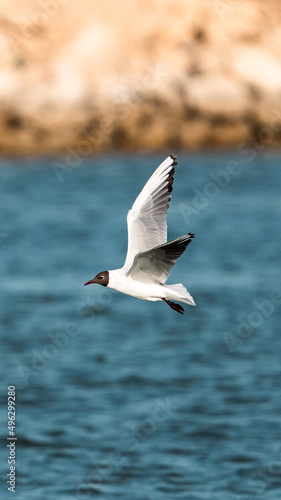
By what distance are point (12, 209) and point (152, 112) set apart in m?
8.41

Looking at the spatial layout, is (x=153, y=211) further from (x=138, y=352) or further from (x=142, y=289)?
(x=138, y=352)

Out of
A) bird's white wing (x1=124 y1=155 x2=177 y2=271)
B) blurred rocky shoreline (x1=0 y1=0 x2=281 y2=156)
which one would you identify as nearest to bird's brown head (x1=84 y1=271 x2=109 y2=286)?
bird's white wing (x1=124 y1=155 x2=177 y2=271)

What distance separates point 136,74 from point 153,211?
36094 mm

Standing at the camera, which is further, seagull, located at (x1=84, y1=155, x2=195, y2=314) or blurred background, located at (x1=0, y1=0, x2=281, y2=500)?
blurred background, located at (x1=0, y1=0, x2=281, y2=500)

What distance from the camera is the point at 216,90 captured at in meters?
44.0

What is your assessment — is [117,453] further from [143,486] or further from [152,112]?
[152,112]

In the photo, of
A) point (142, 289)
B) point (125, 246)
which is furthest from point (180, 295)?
point (125, 246)

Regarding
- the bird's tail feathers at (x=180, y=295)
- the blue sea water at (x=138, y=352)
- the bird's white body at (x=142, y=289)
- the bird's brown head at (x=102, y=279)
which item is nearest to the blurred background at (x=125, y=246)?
the blue sea water at (x=138, y=352)

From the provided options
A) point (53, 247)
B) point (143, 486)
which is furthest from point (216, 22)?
point (143, 486)

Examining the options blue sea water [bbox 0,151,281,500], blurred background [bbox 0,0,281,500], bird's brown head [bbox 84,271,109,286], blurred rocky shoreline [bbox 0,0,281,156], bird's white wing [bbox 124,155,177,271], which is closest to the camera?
bird's brown head [bbox 84,271,109,286]

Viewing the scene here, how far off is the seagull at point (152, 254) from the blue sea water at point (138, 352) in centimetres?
927

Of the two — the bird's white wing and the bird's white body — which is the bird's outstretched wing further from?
the bird's white wing

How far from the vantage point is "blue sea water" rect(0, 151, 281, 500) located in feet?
58.5

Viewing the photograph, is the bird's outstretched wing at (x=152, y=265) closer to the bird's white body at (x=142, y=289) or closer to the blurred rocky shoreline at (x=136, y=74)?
the bird's white body at (x=142, y=289)
